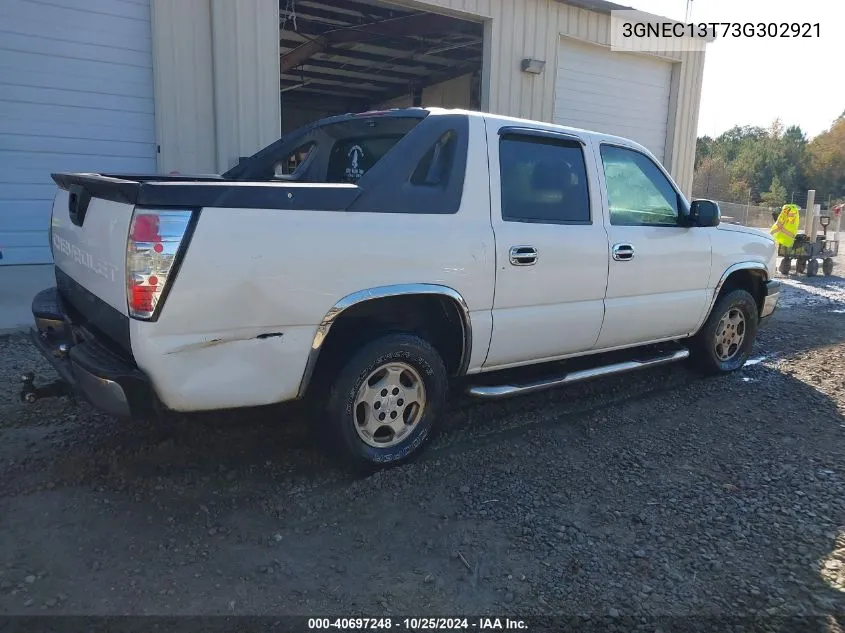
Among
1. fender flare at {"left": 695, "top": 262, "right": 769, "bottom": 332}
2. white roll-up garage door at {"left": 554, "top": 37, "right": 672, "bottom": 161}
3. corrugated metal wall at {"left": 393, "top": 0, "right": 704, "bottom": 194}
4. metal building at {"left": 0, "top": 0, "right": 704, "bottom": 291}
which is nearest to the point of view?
fender flare at {"left": 695, "top": 262, "right": 769, "bottom": 332}

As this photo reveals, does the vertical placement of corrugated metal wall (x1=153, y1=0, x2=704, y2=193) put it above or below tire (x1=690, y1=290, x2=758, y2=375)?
above

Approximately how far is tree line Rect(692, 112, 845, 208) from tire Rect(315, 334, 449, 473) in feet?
182

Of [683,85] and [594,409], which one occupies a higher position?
[683,85]

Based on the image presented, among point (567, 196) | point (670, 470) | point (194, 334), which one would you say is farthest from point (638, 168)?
point (194, 334)

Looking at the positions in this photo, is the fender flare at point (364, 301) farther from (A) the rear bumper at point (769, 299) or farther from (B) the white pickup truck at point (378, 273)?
(A) the rear bumper at point (769, 299)

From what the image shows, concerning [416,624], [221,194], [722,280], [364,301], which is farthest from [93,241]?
[722,280]

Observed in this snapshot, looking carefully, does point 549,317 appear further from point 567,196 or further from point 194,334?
point 194,334

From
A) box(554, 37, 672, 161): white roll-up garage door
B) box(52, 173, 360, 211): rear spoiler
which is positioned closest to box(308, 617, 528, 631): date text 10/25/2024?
box(52, 173, 360, 211): rear spoiler

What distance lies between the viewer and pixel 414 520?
326 centimetres

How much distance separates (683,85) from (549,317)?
→ 11.4 m

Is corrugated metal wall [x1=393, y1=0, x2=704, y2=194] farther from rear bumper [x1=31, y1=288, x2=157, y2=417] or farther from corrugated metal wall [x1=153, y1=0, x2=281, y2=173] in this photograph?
rear bumper [x1=31, y1=288, x2=157, y2=417]

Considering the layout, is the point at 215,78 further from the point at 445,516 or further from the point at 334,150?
the point at 445,516

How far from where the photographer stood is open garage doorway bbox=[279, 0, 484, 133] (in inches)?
420

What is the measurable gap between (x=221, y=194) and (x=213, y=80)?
5626mm
